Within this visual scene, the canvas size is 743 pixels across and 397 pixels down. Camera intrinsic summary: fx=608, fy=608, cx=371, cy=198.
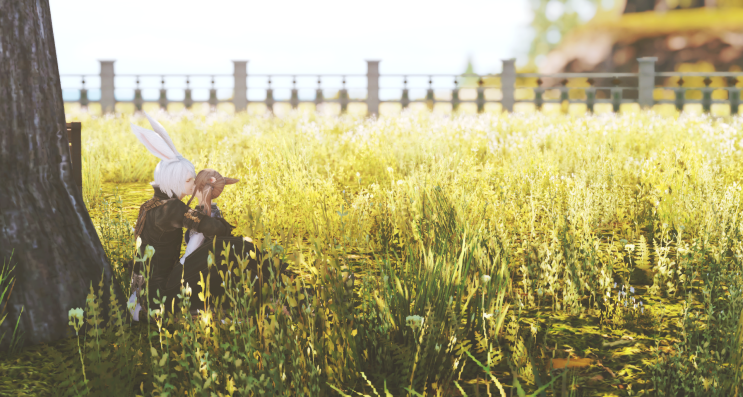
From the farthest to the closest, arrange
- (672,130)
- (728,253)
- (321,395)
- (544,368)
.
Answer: (672,130) → (728,253) → (544,368) → (321,395)

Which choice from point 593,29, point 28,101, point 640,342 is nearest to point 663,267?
point 640,342

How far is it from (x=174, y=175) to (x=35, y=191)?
656 millimetres

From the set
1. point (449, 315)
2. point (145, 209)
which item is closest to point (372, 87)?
point (145, 209)

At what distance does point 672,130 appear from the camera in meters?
9.52

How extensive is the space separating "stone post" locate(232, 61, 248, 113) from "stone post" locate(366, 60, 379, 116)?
4.68 m

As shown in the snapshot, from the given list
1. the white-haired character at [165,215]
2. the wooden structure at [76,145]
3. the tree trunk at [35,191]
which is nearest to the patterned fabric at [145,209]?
the white-haired character at [165,215]

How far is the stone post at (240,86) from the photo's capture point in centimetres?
2322

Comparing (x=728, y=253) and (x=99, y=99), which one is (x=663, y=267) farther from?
(x=99, y=99)

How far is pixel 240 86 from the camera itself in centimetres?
2338

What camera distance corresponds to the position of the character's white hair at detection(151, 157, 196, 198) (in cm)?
298

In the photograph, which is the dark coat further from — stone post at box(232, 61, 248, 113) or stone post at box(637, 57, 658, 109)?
stone post at box(637, 57, 658, 109)

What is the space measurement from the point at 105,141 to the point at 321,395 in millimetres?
8975

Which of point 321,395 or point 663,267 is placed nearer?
point 321,395

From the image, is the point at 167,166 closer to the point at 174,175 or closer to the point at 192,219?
the point at 174,175
